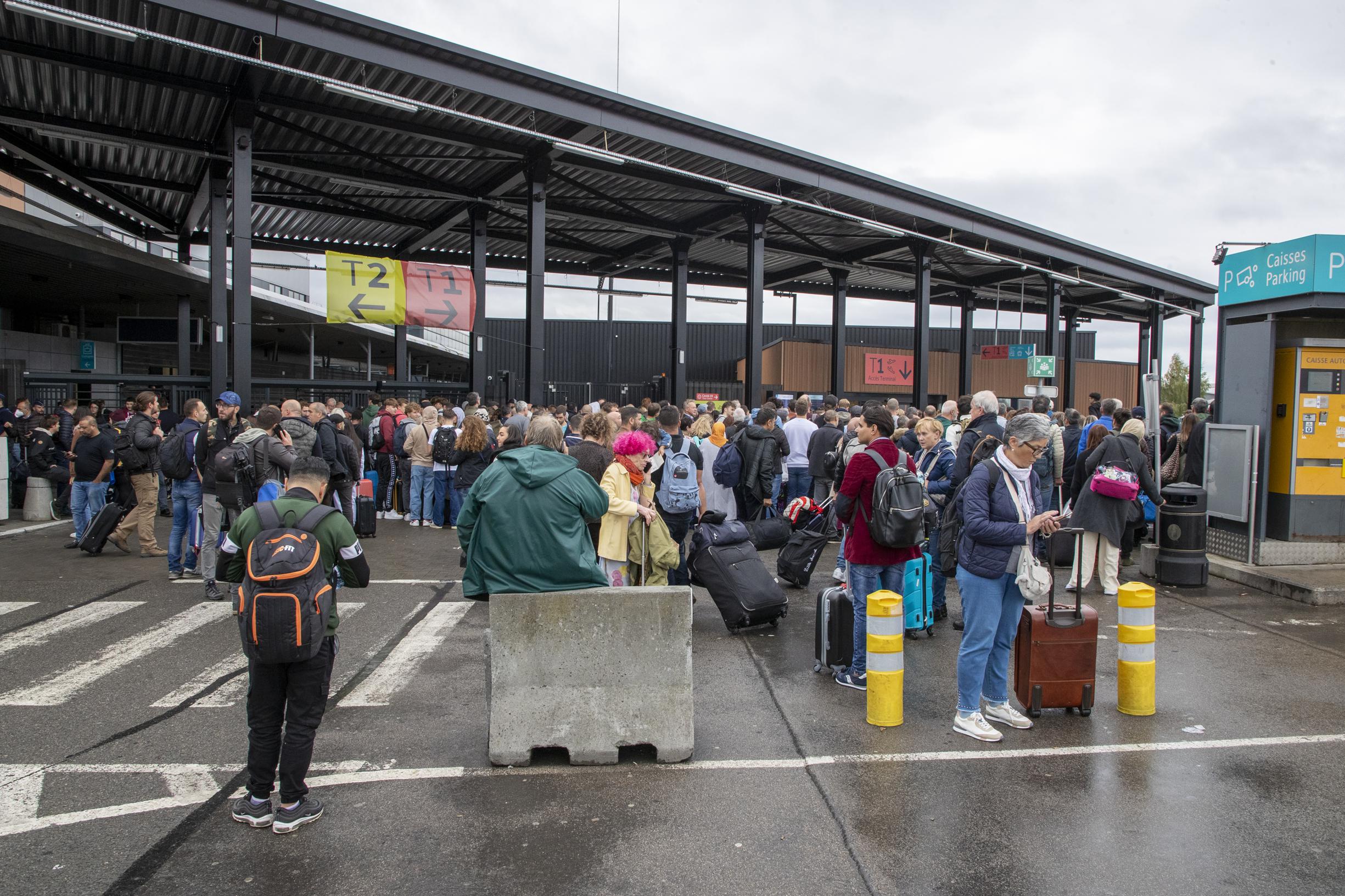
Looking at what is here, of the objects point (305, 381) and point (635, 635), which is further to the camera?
point (305, 381)

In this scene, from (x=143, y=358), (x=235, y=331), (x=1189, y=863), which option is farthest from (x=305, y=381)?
(x=143, y=358)

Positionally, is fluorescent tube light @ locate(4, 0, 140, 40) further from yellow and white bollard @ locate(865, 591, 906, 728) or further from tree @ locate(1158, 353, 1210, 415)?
tree @ locate(1158, 353, 1210, 415)

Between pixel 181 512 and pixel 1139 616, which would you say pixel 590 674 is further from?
pixel 181 512

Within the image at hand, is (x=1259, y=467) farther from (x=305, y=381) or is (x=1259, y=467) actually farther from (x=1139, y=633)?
(x=305, y=381)

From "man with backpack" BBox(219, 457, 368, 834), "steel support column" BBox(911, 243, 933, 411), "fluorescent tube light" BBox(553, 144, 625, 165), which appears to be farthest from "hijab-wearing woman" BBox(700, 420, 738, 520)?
"steel support column" BBox(911, 243, 933, 411)

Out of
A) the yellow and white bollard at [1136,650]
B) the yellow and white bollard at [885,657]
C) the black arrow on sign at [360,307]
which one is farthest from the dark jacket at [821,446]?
the black arrow on sign at [360,307]

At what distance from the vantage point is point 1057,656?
552cm

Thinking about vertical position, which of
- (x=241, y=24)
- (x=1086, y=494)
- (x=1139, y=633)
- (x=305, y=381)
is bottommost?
(x=1139, y=633)

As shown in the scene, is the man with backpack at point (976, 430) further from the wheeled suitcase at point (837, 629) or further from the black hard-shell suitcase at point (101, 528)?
the black hard-shell suitcase at point (101, 528)

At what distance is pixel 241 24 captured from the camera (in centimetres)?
1282

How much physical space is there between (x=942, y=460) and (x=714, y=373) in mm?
35808

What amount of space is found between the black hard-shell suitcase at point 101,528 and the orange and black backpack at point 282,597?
8.23 meters

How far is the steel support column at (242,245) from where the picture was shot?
15492 millimetres

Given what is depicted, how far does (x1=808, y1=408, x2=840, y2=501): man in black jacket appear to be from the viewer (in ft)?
37.0
